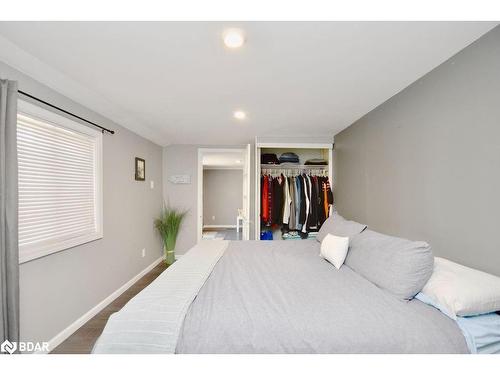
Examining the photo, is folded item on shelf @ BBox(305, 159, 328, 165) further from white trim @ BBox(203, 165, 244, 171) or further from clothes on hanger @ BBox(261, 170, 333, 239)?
white trim @ BBox(203, 165, 244, 171)

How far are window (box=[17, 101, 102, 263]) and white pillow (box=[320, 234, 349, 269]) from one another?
7.51 feet

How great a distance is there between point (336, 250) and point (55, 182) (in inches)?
96.2

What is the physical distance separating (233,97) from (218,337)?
1.89 m

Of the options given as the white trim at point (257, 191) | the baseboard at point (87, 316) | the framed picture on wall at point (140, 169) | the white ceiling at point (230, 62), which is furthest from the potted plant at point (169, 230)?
the white ceiling at point (230, 62)

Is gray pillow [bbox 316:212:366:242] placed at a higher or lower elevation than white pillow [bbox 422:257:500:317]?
higher

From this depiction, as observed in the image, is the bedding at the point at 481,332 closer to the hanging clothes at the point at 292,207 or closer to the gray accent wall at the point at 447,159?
the gray accent wall at the point at 447,159

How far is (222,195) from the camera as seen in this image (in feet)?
26.4

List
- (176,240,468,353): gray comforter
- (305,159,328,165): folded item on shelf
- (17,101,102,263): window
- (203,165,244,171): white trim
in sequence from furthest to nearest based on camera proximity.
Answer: (203,165,244,171): white trim → (305,159,328,165): folded item on shelf → (17,101,102,263): window → (176,240,468,353): gray comforter

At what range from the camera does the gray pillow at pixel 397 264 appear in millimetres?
1210

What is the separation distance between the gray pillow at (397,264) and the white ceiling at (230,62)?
1221 mm

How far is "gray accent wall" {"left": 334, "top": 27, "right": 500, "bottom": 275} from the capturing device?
47.5 inches

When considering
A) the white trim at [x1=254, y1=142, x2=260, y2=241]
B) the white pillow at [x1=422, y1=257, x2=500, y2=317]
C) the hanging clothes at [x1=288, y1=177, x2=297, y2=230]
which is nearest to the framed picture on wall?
the white trim at [x1=254, y1=142, x2=260, y2=241]

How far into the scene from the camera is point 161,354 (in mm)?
910

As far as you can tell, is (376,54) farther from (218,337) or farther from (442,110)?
(218,337)
